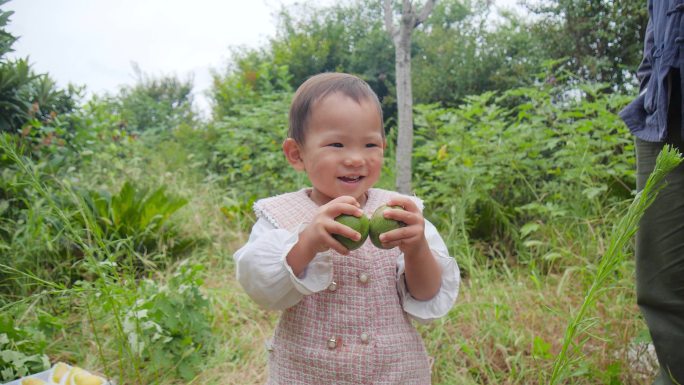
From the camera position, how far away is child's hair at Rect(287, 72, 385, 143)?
4.25 ft

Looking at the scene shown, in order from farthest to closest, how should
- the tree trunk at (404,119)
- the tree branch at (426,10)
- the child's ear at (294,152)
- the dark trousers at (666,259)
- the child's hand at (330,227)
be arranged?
the tree trunk at (404,119), the tree branch at (426,10), the dark trousers at (666,259), the child's ear at (294,152), the child's hand at (330,227)

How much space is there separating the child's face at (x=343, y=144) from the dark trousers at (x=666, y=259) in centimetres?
106

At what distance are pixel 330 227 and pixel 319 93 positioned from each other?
38 centimetres

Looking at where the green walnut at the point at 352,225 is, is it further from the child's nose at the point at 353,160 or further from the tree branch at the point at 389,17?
the tree branch at the point at 389,17

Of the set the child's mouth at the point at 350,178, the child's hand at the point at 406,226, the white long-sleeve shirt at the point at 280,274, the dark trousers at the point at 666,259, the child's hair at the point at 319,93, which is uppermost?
the child's hair at the point at 319,93

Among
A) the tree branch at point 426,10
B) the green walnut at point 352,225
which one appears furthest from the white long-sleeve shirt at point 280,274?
the tree branch at point 426,10

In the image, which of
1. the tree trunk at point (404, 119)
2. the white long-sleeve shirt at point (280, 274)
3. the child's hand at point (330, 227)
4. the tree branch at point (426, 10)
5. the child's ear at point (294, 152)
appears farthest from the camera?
the tree trunk at point (404, 119)

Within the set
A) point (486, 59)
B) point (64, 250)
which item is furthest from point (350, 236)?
point (486, 59)

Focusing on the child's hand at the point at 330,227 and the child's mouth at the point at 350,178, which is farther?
the child's mouth at the point at 350,178

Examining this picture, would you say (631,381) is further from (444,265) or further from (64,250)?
(64,250)

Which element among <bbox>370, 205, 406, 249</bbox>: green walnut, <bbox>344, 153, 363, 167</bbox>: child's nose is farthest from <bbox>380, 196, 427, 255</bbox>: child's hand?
<bbox>344, 153, 363, 167</bbox>: child's nose

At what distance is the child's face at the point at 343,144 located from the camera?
1.26 meters

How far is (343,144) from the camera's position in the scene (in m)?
1.27

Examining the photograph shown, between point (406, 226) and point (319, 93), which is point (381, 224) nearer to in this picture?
point (406, 226)
